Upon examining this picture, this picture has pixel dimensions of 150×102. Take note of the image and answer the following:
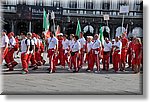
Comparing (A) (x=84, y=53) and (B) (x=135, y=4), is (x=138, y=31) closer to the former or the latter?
(B) (x=135, y=4)

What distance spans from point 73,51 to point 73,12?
0.60 meters

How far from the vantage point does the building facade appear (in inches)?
154

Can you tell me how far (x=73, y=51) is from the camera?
4.39 metres

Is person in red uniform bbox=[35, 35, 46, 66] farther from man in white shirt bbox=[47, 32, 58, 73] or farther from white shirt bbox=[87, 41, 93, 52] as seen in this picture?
white shirt bbox=[87, 41, 93, 52]

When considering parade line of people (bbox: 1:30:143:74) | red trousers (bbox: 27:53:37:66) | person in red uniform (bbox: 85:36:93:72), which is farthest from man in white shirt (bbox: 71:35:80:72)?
red trousers (bbox: 27:53:37:66)

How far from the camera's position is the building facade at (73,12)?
390 centimetres

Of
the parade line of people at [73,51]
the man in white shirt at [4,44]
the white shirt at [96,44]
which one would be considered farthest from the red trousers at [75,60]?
the man in white shirt at [4,44]

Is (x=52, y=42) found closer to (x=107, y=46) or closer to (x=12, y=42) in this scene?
(x=12, y=42)

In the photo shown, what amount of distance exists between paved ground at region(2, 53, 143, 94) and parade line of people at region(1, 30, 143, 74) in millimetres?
102

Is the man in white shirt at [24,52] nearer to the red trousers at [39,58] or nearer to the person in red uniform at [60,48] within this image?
the red trousers at [39,58]

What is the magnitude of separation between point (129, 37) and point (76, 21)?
2.01 ft

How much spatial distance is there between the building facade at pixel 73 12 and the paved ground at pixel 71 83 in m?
0.49

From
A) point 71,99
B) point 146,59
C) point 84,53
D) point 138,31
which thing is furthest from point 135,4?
point 71,99

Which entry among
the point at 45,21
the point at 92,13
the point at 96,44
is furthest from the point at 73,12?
the point at 96,44
